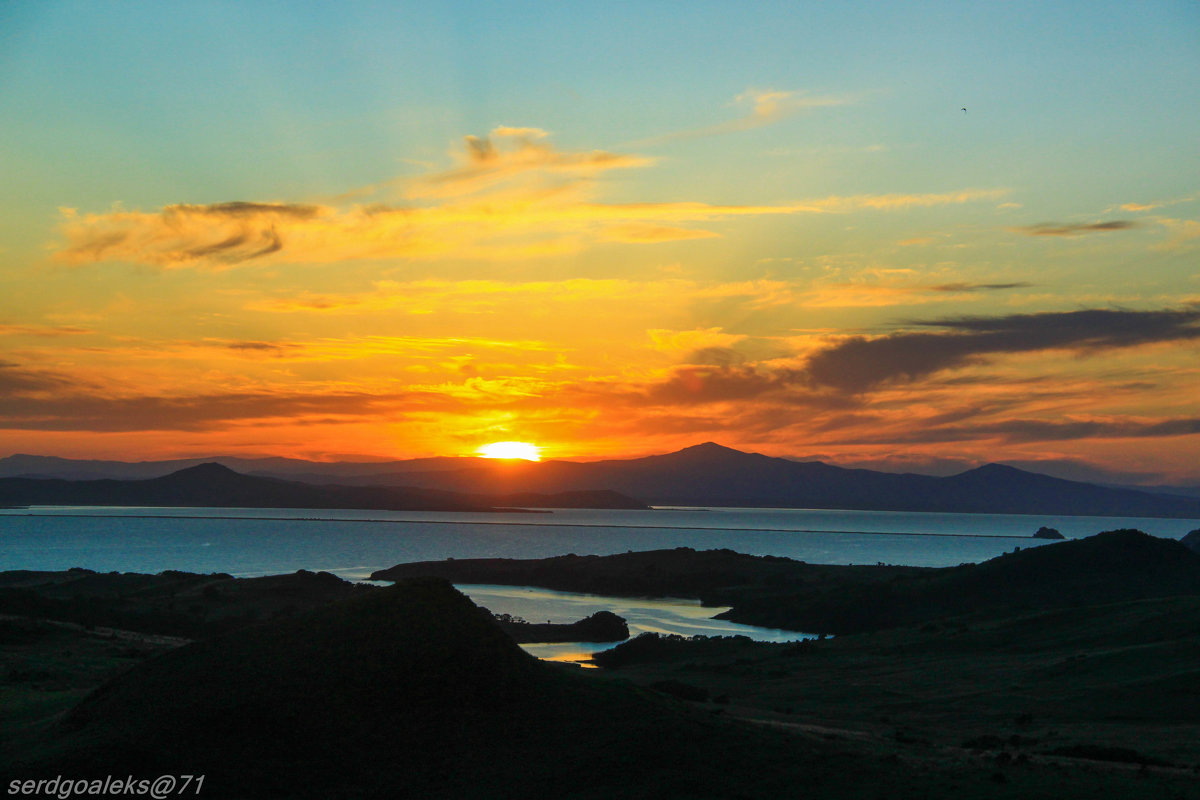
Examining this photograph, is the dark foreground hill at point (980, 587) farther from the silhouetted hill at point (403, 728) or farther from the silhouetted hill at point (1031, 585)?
the silhouetted hill at point (403, 728)

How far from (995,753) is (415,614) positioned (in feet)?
61.6

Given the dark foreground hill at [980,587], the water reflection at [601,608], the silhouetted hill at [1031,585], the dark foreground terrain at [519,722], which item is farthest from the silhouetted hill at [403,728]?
the silhouetted hill at [1031,585]

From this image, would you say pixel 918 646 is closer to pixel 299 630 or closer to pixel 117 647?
pixel 299 630

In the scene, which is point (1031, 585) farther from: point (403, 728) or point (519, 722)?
point (403, 728)

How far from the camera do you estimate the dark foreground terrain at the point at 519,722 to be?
23281 millimetres

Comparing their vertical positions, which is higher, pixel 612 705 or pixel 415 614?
pixel 415 614

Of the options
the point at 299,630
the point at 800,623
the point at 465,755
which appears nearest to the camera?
the point at 465,755

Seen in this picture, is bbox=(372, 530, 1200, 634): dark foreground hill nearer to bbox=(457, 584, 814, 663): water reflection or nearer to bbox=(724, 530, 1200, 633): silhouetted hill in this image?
bbox=(724, 530, 1200, 633): silhouetted hill

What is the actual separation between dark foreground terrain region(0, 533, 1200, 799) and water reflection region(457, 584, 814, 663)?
90.4 feet

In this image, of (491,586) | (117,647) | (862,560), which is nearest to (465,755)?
(117,647)

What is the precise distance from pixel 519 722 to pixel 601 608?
78734mm

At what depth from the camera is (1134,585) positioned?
243 feet

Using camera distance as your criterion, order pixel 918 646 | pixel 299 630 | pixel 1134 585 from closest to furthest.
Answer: pixel 299 630
pixel 918 646
pixel 1134 585

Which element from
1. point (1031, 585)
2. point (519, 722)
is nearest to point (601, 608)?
point (1031, 585)
